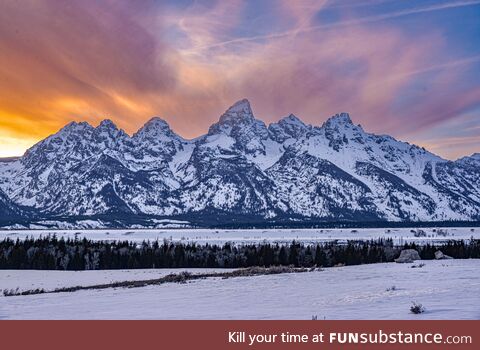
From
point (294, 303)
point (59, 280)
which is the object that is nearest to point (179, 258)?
point (59, 280)

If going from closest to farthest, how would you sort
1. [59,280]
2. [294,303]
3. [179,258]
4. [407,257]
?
[294,303] < [407,257] < [59,280] < [179,258]

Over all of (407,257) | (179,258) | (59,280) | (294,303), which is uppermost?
(407,257)

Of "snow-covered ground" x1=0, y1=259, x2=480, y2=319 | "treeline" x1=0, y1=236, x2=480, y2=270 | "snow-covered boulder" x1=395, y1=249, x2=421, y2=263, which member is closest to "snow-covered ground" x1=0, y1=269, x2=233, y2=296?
"snow-covered ground" x1=0, y1=259, x2=480, y2=319

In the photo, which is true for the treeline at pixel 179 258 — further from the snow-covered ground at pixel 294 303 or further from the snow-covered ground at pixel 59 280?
the snow-covered ground at pixel 294 303

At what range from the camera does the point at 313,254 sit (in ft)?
340

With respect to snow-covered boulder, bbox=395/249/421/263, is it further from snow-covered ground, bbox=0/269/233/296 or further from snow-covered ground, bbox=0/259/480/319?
snow-covered ground, bbox=0/269/233/296

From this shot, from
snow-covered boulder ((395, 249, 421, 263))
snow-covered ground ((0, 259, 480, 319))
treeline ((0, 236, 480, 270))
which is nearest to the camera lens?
snow-covered ground ((0, 259, 480, 319))

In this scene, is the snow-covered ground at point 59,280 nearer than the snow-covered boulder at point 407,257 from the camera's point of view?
Yes

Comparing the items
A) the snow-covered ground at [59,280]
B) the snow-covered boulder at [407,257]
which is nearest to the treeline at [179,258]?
the snow-covered ground at [59,280]

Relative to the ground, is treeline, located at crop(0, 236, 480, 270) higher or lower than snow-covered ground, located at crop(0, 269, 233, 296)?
higher

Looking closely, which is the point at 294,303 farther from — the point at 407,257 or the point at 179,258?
the point at 179,258

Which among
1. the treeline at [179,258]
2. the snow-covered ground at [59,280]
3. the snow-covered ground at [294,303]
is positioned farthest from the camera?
the treeline at [179,258]
